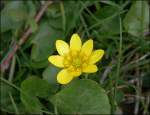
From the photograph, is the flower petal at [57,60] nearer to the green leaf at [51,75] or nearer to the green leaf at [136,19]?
the green leaf at [51,75]

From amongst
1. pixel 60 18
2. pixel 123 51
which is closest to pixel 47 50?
pixel 60 18

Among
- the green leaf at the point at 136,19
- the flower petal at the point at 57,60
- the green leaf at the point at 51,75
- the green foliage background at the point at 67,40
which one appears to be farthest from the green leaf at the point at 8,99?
the green leaf at the point at 136,19

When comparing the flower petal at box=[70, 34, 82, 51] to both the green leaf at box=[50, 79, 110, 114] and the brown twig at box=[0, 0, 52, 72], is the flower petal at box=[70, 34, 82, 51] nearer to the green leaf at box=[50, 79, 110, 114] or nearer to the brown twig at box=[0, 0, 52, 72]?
the green leaf at box=[50, 79, 110, 114]

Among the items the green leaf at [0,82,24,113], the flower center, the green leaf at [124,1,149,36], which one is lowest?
the green leaf at [0,82,24,113]

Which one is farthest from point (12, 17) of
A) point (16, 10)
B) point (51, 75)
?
point (51, 75)

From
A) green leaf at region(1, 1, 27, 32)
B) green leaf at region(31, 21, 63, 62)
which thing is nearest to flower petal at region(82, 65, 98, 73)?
green leaf at region(31, 21, 63, 62)
